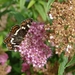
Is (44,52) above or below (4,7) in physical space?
below

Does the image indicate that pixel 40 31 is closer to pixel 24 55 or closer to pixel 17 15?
pixel 24 55

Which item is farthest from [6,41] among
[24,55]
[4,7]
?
[4,7]

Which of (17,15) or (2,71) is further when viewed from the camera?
(17,15)

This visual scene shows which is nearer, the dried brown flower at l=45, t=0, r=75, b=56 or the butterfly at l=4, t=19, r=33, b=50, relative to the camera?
the dried brown flower at l=45, t=0, r=75, b=56

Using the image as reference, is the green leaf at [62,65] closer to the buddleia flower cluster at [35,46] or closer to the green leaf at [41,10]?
the buddleia flower cluster at [35,46]

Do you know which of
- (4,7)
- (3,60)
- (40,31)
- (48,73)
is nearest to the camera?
(40,31)

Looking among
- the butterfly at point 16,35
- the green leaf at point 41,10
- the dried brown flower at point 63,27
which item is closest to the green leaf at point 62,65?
the dried brown flower at point 63,27

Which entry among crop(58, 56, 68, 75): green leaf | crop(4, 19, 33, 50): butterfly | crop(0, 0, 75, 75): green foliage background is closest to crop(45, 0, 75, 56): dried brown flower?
crop(58, 56, 68, 75): green leaf

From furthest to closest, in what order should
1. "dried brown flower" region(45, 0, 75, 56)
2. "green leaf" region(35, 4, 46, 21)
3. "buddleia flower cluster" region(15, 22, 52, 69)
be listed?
"green leaf" region(35, 4, 46, 21), "buddleia flower cluster" region(15, 22, 52, 69), "dried brown flower" region(45, 0, 75, 56)

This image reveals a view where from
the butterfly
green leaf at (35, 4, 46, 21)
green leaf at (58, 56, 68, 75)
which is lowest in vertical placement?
green leaf at (58, 56, 68, 75)

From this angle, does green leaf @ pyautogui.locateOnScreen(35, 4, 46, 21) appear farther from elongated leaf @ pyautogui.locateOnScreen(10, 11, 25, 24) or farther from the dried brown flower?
the dried brown flower

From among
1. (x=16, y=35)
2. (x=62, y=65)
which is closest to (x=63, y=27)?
(x=62, y=65)
